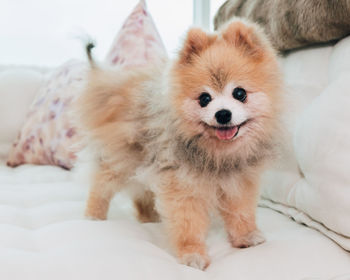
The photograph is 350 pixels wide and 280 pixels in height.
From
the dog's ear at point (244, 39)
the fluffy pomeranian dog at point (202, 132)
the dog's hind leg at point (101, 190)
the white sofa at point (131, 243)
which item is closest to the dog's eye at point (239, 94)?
the fluffy pomeranian dog at point (202, 132)

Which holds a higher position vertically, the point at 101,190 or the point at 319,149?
the point at 319,149

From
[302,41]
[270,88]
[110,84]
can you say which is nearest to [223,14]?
[302,41]

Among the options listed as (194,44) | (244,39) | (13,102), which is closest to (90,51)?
(194,44)

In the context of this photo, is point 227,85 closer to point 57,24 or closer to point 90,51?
point 90,51

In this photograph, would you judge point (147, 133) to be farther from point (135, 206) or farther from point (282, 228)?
point (282, 228)

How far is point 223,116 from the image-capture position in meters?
0.88

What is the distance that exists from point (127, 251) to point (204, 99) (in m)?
0.40

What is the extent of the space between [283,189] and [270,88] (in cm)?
45

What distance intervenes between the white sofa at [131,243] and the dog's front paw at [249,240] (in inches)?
1.0

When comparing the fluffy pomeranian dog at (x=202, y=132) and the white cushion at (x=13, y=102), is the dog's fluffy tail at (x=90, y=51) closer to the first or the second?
the fluffy pomeranian dog at (x=202, y=132)

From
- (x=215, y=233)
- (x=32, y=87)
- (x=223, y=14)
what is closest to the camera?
(x=215, y=233)

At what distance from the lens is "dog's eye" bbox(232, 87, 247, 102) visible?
912 mm

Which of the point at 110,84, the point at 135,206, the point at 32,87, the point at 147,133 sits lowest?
the point at 135,206

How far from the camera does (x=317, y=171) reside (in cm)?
104
